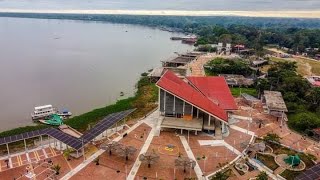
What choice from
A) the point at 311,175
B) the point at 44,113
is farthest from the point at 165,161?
the point at 44,113

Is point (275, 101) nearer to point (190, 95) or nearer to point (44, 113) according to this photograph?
point (190, 95)

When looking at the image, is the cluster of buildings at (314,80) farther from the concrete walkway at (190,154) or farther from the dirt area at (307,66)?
the concrete walkway at (190,154)

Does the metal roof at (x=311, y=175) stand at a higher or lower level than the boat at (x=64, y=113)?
higher

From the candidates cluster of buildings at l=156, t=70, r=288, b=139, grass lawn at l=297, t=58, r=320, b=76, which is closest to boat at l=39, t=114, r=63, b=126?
cluster of buildings at l=156, t=70, r=288, b=139

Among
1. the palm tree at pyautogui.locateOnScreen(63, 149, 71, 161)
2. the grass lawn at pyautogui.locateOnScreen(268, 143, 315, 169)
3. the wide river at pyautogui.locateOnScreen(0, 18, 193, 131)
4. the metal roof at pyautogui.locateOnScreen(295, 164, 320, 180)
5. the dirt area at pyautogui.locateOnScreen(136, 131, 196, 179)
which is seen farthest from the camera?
the wide river at pyautogui.locateOnScreen(0, 18, 193, 131)

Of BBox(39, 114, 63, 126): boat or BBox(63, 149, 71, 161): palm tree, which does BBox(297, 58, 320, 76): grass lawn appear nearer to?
BBox(39, 114, 63, 126): boat

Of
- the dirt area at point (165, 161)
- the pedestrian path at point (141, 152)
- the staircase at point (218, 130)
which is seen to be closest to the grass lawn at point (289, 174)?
the dirt area at point (165, 161)
